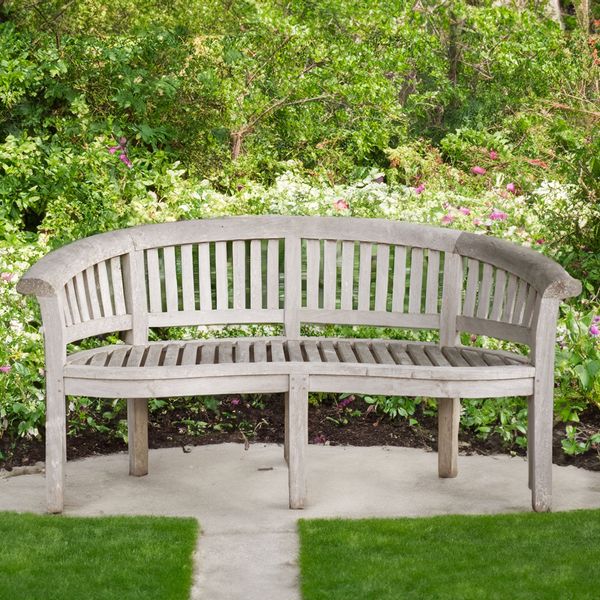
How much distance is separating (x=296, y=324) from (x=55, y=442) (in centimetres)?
129

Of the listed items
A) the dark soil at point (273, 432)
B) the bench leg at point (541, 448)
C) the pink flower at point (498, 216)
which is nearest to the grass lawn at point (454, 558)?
the bench leg at point (541, 448)

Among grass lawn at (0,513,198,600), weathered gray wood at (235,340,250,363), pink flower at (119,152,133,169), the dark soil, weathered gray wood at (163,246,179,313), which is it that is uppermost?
pink flower at (119,152,133,169)

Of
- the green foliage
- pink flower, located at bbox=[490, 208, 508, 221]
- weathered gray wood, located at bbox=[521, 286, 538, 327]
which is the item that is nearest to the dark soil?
the green foliage

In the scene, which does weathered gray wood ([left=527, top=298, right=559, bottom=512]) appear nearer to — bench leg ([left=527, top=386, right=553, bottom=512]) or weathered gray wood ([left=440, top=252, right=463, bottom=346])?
bench leg ([left=527, top=386, right=553, bottom=512])

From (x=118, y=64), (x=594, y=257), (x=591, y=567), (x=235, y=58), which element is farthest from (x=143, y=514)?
(x=235, y=58)

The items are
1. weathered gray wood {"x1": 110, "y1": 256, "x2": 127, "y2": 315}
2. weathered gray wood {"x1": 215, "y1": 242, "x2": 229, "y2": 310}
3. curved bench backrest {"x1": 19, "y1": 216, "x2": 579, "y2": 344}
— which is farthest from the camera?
weathered gray wood {"x1": 215, "y1": 242, "x2": 229, "y2": 310}

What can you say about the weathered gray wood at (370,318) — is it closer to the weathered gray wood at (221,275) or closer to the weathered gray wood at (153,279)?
the weathered gray wood at (221,275)

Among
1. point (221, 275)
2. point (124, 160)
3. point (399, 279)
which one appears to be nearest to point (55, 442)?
point (221, 275)

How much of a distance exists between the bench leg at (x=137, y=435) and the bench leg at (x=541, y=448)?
1640 mm

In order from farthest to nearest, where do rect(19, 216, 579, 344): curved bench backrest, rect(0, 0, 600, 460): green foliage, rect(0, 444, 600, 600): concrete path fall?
rect(0, 0, 600, 460): green foliage → rect(19, 216, 579, 344): curved bench backrest → rect(0, 444, 600, 600): concrete path

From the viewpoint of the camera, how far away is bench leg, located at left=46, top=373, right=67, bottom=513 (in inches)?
175

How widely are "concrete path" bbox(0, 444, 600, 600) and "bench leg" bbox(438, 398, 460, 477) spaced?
6cm

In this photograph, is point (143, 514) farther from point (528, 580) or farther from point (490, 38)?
point (490, 38)

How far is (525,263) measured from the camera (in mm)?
4664
